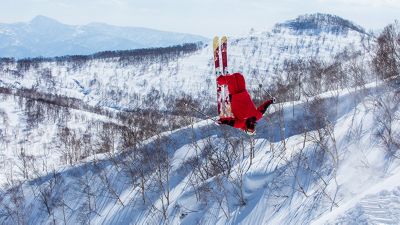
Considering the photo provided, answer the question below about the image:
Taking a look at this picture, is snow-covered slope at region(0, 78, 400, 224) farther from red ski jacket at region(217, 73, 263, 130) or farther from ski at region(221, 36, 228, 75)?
ski at region(221, 36, 228, 75)

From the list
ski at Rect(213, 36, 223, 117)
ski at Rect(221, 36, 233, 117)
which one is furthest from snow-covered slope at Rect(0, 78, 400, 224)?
ski at Rect(213, 36, 223, 117)

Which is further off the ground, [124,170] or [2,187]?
[124,170]

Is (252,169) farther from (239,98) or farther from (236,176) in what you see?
(239,98)

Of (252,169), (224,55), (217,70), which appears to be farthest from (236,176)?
(224,55)

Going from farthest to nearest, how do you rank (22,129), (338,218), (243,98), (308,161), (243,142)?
(22,129) < (243,142) < (308,161) < (338,218) < (243,98)

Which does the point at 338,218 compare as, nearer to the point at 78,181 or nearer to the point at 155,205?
the point at 155,205

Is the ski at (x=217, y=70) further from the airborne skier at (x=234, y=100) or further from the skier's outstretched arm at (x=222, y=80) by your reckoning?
the skier's outstretched arm at (x=222, y=80)

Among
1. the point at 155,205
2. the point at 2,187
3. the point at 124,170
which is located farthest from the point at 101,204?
the point at 2,187
